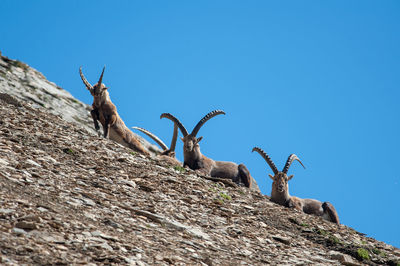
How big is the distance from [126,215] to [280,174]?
450 inches

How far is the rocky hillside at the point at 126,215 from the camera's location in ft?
20.3

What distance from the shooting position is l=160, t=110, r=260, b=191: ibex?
20.8 m

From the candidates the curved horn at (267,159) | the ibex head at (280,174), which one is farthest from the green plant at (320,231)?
the curved horn at (267,159)

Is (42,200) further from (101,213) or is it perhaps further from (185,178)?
(185,178)

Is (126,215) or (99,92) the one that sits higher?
(99,92)

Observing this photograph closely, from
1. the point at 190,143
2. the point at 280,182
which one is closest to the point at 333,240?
the point at 280,182

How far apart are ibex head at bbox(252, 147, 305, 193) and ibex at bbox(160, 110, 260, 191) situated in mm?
2081

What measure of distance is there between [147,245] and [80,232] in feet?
3.20

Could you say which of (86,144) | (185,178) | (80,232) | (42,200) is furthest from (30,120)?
(80,232)

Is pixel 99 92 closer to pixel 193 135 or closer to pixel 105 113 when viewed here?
pixel 105 113

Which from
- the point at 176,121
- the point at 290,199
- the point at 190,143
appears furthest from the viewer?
the point at 176,121

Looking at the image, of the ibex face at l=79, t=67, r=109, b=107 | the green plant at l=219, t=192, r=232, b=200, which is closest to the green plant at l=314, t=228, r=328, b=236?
the green plant at l=219, t=192, r=232, b=200

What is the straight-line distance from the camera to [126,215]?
8008mm

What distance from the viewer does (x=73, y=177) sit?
9.23m
